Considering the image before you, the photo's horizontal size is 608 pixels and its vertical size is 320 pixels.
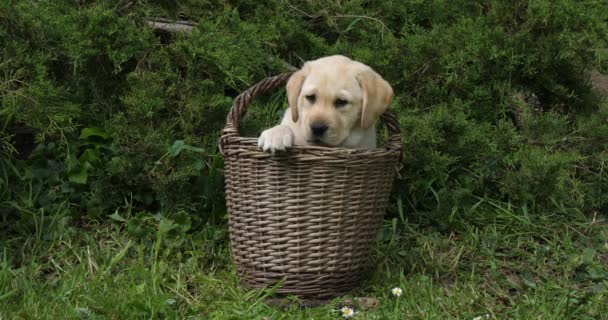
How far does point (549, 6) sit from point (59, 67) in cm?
331

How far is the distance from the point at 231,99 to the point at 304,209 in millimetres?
1473

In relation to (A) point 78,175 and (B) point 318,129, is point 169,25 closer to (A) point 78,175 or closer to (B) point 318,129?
(A) point 78,175

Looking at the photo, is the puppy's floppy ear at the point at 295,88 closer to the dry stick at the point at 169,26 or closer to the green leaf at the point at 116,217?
the green leaf at the point at 116,217

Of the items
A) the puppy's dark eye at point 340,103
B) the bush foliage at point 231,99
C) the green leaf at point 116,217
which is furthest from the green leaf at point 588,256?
the green leaf at point 116,217

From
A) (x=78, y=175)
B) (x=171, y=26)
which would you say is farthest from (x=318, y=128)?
(x=171, y=26)

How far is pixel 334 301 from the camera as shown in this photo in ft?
12.8

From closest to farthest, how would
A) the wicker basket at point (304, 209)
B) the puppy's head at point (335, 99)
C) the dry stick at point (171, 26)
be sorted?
1. the wicker basket at point (304, 209)
2. the puppy's head at point (335, 99)
3. the dry stick at point (171, 26)

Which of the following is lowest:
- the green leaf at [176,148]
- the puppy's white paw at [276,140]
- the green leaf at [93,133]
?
the green leaf at [93,133]

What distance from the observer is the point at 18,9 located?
4695mm

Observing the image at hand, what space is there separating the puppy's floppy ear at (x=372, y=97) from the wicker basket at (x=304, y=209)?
18cm

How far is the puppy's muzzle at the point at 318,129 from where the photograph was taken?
3.84m

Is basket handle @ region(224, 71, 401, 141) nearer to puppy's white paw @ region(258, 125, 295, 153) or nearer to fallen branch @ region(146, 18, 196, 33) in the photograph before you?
puppy's white paw @ region(258, 125, 295, 153)

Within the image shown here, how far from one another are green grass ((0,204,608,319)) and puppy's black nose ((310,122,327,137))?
87 cm

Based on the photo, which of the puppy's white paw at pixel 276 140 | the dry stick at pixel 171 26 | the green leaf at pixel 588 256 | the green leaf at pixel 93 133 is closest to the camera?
the puppy's white paw at pixel 276 140
